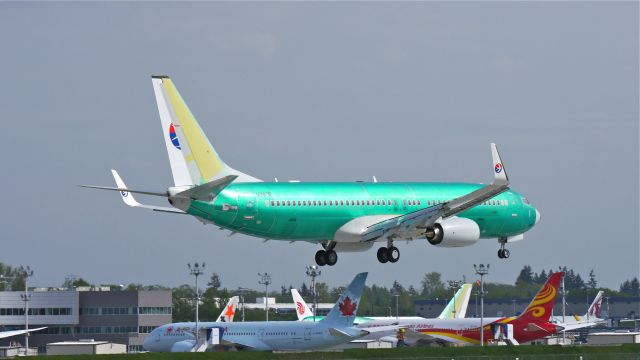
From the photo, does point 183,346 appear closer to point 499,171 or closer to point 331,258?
point 331,258

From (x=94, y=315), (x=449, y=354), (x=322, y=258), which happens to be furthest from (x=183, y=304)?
(x=322, y=258)

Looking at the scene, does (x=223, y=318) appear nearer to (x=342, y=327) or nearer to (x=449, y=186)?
(x=342, y=327)

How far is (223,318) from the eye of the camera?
13975 cm

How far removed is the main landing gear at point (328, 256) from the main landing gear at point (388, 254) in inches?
125

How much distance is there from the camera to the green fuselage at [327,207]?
80.4m

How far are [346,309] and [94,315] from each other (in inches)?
2664

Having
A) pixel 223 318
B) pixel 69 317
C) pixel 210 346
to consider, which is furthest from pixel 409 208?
pixel 69 317

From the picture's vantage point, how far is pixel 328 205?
8488 cm

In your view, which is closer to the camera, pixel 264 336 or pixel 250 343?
pixel 264 336

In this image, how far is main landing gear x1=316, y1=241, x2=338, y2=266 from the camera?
8850 centimetres

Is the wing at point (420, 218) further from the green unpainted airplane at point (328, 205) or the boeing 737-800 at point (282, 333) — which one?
the boeing 737-800 at point (282, 333)

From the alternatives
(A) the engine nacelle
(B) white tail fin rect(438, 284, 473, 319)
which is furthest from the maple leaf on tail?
(B) white tail fin rect(438, 284, 473, 319)

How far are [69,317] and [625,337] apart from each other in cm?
7519

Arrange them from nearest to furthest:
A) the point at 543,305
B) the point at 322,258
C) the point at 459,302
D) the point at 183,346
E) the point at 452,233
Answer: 1. the point at 452,233
2. the point at 322,258
3. the point at 183,346
4. the point at 543,305
5. the point at 459,302
